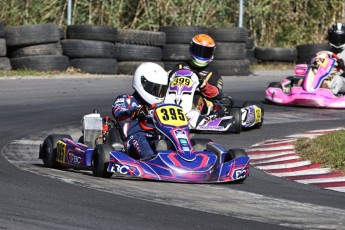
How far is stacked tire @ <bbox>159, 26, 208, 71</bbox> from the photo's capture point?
17672mm

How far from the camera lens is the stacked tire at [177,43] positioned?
58.0 ft

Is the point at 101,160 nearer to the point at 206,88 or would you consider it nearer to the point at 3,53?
the point at 206,88

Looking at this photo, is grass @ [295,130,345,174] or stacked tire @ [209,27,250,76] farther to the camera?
stacked tire @ [209,27,250,76]

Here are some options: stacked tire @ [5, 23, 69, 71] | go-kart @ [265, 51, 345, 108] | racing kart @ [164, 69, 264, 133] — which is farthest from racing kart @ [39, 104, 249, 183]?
stacked tire @ [5, 23, 69, 71]

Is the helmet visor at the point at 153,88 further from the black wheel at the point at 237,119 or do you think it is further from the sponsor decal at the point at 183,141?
the black wheel at the point at 237,119

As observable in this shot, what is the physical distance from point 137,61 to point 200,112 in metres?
5.99

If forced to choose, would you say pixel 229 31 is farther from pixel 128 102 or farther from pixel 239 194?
Answer: pixel 239 194

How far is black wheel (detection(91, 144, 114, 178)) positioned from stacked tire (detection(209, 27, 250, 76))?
10.4 metres

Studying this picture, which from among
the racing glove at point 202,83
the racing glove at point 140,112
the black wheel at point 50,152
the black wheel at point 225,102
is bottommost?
the black wheel at point 225,102

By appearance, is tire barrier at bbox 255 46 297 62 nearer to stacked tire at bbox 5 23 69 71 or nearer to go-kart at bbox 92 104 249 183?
stacked tire at bbox 5 23 69 71

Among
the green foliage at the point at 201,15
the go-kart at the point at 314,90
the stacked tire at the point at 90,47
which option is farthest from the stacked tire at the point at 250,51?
the go-kart at the point at 314,90

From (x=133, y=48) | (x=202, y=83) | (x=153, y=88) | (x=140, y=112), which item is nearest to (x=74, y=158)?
(x=140, y=112)

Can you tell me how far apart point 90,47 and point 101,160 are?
30.5 ft

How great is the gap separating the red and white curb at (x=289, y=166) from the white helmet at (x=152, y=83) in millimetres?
1106
